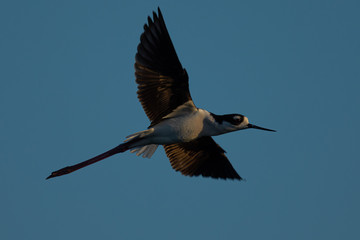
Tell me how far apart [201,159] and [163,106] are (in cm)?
191

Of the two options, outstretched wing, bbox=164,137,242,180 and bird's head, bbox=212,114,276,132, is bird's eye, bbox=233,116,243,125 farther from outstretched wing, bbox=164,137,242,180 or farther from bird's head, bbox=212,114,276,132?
outstretched wing, bbox=164,137,242,180

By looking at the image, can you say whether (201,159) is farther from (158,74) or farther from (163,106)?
(158,74)

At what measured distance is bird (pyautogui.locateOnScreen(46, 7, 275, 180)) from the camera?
7559 millimetres

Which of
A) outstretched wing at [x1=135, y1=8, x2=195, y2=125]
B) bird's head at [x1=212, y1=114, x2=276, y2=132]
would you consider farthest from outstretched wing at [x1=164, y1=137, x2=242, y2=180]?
outstretched wing at [x1=135, y1=8, x2=195, y2=125]

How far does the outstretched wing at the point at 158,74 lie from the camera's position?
7520 millimetres

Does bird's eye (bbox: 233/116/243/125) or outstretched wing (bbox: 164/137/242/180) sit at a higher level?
bird's eye (bbox: 233/116/243/125)

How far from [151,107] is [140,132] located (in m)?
0.49

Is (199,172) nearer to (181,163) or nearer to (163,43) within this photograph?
(181,163)

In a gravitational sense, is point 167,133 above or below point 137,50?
below

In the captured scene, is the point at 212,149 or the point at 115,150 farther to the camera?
the point at 212,149

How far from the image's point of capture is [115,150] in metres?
8.25

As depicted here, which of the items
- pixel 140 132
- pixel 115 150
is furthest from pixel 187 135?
pixel 115 150

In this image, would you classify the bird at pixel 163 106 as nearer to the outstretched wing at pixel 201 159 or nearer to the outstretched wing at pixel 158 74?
the outstretched wing at pixel 158 74

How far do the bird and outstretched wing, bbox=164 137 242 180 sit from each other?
2.63ft
